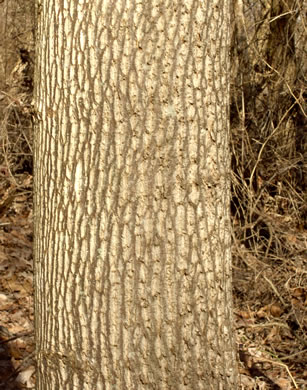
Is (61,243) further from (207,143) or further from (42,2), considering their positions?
(42,2)

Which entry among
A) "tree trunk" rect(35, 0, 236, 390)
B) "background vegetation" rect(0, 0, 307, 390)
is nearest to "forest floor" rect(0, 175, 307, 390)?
"background vegetation" rect(0, 0, 307, 390)

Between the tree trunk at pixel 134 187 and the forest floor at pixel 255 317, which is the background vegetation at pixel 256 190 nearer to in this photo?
the forest floor at pixel 255 317

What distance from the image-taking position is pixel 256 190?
6.46 meters

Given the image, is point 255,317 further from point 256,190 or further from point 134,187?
point 134,187

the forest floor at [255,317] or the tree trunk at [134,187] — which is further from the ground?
the tree trunk at [134,187]

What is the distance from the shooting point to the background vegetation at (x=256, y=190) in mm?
4926

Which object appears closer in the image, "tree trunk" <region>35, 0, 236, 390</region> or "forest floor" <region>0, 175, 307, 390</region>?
"tree trunk" <region>35, 0, 236, 390</region>

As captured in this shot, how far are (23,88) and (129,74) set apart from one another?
5514 mm

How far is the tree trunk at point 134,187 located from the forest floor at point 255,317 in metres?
2.09

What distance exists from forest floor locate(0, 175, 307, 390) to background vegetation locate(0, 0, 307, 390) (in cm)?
1

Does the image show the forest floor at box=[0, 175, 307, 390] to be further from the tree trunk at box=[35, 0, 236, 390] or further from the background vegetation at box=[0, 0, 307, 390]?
the tree trunk at box=[35, 0, 236, 390]

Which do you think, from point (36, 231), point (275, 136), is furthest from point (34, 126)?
point (275, 136)

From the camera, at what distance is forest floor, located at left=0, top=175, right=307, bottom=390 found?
445cm

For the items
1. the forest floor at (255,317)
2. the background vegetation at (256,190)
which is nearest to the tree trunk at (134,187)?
the forest floor at (255,317)
